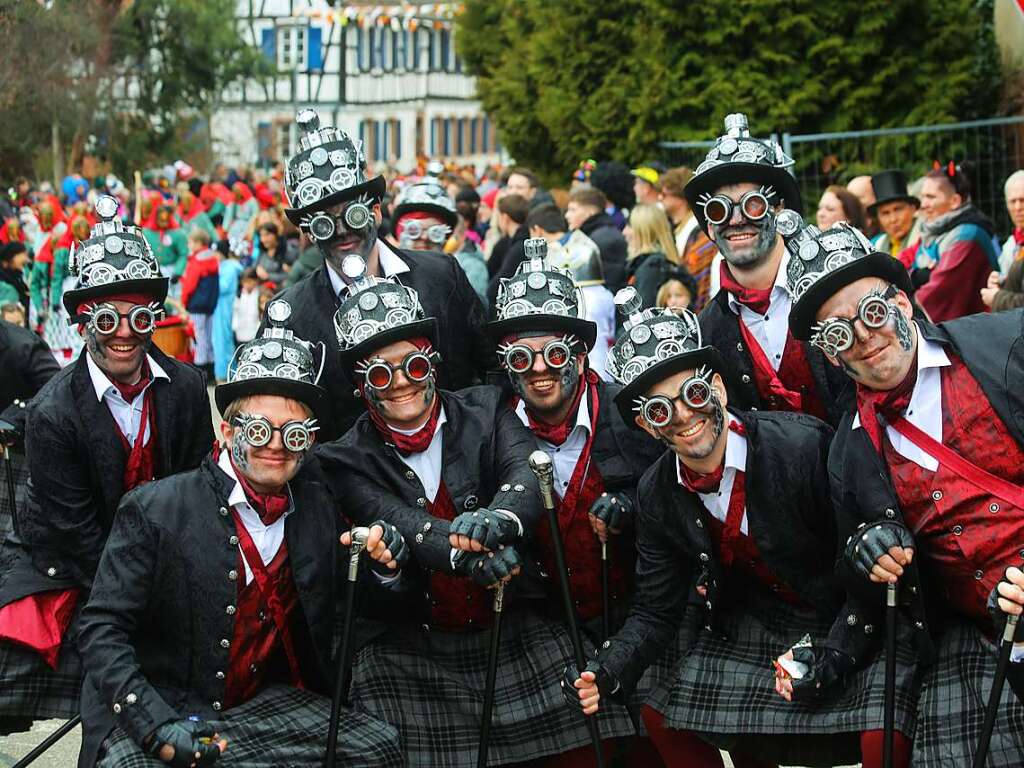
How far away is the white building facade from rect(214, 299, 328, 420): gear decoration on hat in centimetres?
5583

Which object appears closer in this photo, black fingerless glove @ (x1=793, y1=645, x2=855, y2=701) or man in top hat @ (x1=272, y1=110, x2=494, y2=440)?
black fingerless glove @ (x1=793, y1=645, x2=855, y2=701)

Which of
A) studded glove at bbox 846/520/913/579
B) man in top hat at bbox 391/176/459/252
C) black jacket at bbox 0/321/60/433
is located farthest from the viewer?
man in top hat at bbox 391/176/459/252

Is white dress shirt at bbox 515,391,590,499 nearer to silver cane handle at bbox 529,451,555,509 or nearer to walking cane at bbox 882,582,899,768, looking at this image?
silver cane handle at bbox 529,451,555,509

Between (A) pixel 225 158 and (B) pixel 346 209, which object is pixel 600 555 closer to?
(B) pixel 346 209

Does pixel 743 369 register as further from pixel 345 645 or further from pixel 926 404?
pixel 345 645

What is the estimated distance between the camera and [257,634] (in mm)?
5590

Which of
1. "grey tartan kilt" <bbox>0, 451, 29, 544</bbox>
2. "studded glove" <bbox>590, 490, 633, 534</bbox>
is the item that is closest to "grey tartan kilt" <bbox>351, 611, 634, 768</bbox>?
"studded glove" <bbox>590, 490, 633, 534</bbox>

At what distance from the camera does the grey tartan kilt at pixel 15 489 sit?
713 cm

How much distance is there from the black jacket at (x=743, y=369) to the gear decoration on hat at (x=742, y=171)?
14.6 inches

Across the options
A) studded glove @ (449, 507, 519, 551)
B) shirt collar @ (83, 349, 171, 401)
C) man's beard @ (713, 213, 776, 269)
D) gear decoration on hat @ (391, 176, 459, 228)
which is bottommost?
studded glove @ (449, 507, 519, 551)

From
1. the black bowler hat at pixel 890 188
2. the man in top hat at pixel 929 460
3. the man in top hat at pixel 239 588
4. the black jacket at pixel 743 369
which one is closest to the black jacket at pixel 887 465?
the man in top hat at pixel 929 460

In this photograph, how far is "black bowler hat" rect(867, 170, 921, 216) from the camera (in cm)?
1055

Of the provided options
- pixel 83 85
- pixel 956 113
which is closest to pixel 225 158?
pixel 83 85

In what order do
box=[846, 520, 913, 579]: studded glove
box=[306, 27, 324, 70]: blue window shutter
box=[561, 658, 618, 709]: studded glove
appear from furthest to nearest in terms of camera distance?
box=[306, 27, 324, 70]: blue window shutter
box=[561, 658, 618, 709]: studded glove
box=[846, 520, 913, 579]: studded glove
